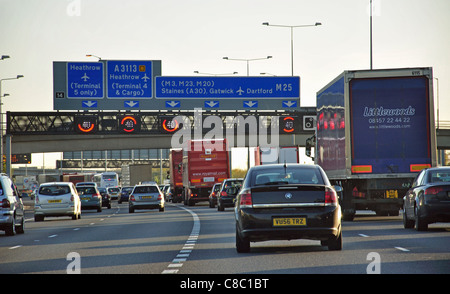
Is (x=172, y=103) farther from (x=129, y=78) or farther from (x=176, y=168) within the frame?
(x=176, y=168)

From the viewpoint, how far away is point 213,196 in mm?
47375

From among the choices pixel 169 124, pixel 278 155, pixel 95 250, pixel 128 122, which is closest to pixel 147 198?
pixel 278 155

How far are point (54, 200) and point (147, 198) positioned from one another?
340 inches


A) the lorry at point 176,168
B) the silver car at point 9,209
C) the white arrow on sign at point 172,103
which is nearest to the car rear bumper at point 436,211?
the silver car at point 9,209

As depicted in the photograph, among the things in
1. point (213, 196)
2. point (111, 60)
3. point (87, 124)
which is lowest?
point (213, 196)

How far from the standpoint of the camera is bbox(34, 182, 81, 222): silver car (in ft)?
120

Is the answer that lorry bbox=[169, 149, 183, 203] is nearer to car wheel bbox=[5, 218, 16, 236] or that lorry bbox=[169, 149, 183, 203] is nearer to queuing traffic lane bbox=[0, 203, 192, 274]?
car wheel bbox=[5, 218, 16, 236]

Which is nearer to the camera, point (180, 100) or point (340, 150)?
point (340, 150)

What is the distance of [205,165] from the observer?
51.4m

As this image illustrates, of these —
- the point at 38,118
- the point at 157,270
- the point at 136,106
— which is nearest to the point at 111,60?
the point at 136,106

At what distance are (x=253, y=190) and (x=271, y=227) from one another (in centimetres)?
70

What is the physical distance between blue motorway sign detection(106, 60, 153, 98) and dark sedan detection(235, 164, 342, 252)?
38482mm

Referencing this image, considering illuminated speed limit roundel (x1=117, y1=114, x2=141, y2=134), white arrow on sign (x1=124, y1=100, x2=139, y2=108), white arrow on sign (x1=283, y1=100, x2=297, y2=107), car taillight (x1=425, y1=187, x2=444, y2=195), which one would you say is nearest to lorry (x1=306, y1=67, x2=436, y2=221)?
car taillight (x1=425, y1=187, x2=444, y2=195)
